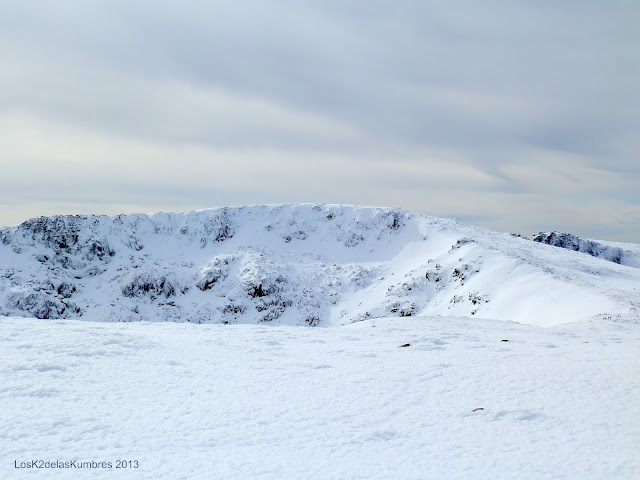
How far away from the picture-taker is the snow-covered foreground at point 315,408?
→ 13.6 ft

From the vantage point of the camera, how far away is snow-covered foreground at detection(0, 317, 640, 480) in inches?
163

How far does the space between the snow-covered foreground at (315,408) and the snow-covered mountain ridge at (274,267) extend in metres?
21.3

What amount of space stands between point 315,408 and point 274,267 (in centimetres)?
4329

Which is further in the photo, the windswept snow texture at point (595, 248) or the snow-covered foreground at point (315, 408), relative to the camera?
the windswept snow texture at point (595, 248)

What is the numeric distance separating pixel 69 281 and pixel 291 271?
75.4 feet

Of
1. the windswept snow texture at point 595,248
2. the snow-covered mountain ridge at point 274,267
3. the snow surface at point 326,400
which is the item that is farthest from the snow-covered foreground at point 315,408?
the windswept snow texture at point 595,248

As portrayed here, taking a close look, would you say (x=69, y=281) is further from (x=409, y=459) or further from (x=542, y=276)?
(x=409, y=459)

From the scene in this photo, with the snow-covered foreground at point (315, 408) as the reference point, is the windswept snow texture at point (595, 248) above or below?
above

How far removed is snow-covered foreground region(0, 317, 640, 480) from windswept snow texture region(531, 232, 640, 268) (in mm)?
70814

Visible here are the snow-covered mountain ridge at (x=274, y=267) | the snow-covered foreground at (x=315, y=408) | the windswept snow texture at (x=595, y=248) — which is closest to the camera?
the snow-covered foreground at (x=315, y=408)

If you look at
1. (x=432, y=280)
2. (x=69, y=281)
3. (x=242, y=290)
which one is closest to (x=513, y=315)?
(x=432, y=280)

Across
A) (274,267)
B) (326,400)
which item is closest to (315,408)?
(326,400)

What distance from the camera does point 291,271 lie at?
161 ft

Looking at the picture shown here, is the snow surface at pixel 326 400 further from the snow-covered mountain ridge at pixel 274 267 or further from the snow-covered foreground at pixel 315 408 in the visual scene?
the snow-covered mountain ridge at pixel 274 267
